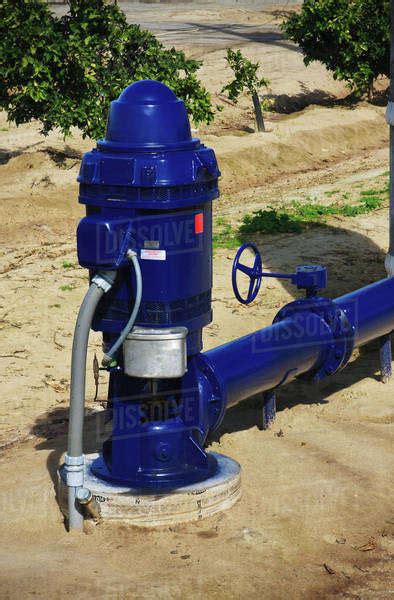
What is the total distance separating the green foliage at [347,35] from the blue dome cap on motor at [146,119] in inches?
526

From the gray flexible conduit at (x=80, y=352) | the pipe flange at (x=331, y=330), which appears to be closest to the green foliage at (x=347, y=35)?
the pipe flange at (x=331, y=330)

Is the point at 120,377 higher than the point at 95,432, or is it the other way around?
the point at 120,377

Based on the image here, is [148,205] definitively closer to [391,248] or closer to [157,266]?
[157,266]

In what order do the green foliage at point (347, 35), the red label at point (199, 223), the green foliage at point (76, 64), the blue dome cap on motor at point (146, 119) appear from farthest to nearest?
1. the green foliage at point (347, 35)
2. the green foliage at point (76, 64)
3. the red label at point (199, 223)
4. the blue dome cap on motor at point (146, 119)

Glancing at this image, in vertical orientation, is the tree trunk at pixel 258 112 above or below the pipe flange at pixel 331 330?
below

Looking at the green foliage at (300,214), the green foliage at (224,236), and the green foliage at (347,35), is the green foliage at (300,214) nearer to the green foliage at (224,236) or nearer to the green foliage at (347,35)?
the green foliage at (224,236)

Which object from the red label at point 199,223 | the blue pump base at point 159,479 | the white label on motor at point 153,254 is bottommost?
the blue pump base at point 159,479

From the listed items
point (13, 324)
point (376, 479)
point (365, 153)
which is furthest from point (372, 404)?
point (365, 153)

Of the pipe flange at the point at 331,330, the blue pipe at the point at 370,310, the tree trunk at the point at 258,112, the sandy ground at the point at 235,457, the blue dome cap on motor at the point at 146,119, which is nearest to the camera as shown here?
the sandy ground at the point at 235,457

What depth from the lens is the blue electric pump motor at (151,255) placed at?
5.15 metres

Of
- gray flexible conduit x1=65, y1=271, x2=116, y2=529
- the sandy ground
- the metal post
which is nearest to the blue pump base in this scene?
the sandy ground

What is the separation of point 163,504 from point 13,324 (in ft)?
11.5

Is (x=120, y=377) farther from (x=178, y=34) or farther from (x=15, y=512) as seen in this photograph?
(x=178, y=34)

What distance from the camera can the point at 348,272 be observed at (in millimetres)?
9688
